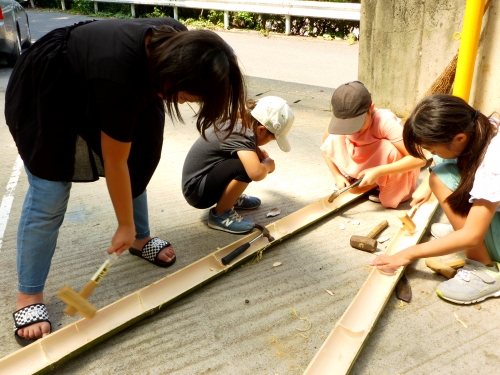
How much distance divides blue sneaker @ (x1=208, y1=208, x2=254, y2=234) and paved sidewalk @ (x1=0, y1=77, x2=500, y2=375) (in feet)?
0.17

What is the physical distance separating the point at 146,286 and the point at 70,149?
2.44 feet

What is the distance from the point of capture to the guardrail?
8898mm

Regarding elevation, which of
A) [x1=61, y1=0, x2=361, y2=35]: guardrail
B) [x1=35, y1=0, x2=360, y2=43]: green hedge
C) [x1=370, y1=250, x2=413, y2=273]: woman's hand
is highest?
[x1=61, y1=0, x2=361, y2=35]: guardrail

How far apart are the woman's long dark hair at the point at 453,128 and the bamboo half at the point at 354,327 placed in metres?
0.55

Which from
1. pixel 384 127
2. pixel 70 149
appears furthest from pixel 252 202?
pixel 70 149

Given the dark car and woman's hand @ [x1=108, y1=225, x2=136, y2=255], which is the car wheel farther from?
woman's hand @ [x1=108, y1=225, x2=136, y2=255]

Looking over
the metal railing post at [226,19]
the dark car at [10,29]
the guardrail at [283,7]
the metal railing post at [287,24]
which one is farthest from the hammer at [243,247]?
the metal railing post at [226,19]

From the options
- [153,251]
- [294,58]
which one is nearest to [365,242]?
[153,251]

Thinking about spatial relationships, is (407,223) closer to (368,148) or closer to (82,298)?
(368,148)

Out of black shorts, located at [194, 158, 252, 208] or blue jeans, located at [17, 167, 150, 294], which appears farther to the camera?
black shorts, located at [194, 158, 252, 208]

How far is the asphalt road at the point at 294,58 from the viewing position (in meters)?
6.68

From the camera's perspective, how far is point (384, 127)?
299 centimetres

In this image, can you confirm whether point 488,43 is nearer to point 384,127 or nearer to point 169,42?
point 384,127

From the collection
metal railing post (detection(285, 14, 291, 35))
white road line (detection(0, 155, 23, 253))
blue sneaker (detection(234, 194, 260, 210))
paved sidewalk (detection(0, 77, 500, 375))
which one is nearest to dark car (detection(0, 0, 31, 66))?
white road line (detection(0, 155, 23, 253))
